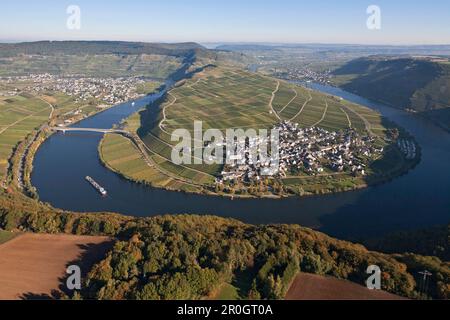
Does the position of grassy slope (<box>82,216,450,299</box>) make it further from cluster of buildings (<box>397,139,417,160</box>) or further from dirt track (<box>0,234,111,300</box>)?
cluster of buildings (<box>397,139,417,160</box>)

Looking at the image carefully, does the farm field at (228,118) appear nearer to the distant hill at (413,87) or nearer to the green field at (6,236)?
the distant hill at (413,87)

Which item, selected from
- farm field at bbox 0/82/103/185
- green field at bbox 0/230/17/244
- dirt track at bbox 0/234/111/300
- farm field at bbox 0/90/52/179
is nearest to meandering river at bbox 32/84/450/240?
farm field at bbox 0/90/52/179

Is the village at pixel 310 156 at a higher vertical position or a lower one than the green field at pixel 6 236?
higher

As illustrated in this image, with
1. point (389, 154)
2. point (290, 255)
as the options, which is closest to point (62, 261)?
point (290, 255)

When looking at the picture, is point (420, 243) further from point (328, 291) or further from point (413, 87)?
point (413, 87)

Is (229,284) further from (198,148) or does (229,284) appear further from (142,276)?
(198,148)

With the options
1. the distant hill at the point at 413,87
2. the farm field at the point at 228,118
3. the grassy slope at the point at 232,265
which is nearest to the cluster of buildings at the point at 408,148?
the farm field at the point at 228,118
